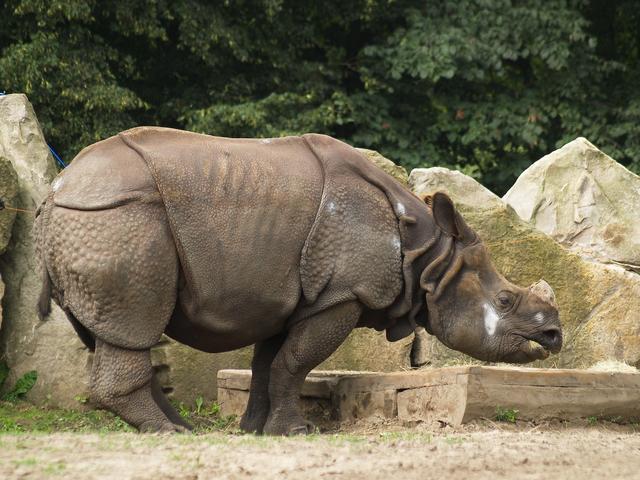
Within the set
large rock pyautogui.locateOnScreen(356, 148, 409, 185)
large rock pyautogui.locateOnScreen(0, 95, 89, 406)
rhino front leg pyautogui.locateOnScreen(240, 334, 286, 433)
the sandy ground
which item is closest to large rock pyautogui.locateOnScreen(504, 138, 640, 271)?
large rock pyautogui.locateOnScreen(356, 148, 409, 185)

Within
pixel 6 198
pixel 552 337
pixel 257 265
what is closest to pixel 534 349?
pixel 552 337

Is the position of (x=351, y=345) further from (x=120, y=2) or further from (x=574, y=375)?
(x=120, y=2)

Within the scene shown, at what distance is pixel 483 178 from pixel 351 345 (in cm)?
938

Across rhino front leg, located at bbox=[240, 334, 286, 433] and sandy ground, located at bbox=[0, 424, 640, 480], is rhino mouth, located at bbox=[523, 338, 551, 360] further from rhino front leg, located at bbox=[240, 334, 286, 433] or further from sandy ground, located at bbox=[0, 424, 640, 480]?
rhino front leg, located at bbox=[240, 334, 286, 433]

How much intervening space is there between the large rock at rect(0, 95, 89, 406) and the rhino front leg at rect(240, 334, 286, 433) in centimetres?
230

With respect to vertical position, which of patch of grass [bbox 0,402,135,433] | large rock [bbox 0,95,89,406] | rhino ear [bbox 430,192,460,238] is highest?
rhino ear [bbox 430,192,460,238]

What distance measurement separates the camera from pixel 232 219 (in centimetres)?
751

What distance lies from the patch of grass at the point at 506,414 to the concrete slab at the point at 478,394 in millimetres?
27

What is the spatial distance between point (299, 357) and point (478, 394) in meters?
1.25

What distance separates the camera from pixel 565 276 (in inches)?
433

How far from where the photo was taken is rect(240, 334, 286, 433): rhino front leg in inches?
328

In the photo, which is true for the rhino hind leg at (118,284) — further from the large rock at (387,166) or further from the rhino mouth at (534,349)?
the large rock at (387,166)

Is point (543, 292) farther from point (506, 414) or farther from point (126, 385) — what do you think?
point (126, 385)

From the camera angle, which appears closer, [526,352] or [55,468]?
[55,468]
